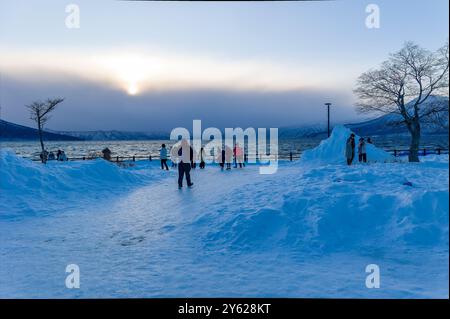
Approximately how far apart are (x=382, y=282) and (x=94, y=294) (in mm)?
3645

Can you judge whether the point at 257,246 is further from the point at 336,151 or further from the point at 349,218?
the point at 336,151

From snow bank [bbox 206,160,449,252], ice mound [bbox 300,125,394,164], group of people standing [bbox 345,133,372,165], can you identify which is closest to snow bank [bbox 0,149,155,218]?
snow bank [bbox 206,160,449,252]

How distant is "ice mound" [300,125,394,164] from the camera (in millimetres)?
20500

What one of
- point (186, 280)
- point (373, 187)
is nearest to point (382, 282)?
point (186, 280)

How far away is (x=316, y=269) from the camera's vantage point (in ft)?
13.2

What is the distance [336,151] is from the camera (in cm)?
2200

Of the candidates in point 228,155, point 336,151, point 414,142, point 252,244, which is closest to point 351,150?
point 414,142

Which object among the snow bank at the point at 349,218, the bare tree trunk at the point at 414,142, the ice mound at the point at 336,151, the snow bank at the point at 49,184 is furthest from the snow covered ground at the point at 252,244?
the ice mound at the point at 336,151

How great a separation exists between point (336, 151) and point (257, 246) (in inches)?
745

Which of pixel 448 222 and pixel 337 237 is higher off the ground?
pixel 448 222

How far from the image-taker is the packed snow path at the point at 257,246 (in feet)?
11.8

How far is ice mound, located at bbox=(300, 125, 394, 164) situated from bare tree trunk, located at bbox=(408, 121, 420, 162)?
19.5 feet

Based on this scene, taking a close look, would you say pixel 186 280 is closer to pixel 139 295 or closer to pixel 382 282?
pixel 139 295

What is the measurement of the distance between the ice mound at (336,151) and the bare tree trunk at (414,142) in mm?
5931
